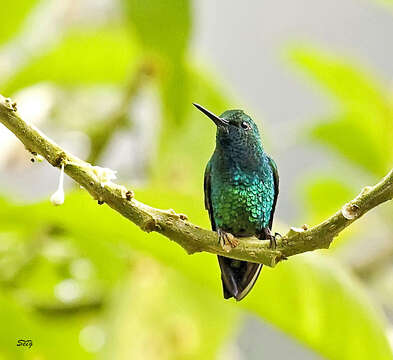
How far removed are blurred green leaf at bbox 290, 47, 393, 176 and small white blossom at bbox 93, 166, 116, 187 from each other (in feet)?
2.41

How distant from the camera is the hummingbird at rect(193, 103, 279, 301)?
0.29 m

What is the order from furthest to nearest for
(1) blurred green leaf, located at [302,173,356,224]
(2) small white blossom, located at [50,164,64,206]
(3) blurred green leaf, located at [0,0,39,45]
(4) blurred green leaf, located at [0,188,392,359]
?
(1) blurred green leaf, located at [302,173,356,224] < (3) blurred green leaf, located at [0,0,39,45] < (4) blurred green leaf, located at [0,188,392,359] < (2) small white blossom, located at [50,164,64,206]

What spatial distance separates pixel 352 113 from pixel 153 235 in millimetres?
628

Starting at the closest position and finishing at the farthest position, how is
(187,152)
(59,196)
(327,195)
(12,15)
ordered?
(59,196) → (187,152) → (12,15) → (327,195)

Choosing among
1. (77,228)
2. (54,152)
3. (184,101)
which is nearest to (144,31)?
(184,101)

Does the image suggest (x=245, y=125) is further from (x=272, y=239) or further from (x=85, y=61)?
(x=85, y=61)

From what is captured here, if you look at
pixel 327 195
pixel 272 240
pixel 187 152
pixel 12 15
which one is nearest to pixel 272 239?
pixel 272 240

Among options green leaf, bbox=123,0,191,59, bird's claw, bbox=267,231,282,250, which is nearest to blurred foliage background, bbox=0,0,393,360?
green leaf, bbox=123,0,191,59

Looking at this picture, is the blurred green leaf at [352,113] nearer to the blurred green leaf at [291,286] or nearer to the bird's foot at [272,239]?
the blurred green leaf at [291,286]

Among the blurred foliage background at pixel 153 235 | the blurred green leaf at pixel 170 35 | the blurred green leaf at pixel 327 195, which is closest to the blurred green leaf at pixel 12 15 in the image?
the blurred foliage background at pixel 153 235

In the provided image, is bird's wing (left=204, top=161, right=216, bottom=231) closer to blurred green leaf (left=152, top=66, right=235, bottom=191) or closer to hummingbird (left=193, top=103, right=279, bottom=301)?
hummingbird (left=193, top=103, right=279, bottom=301)

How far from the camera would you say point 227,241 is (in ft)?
0.83

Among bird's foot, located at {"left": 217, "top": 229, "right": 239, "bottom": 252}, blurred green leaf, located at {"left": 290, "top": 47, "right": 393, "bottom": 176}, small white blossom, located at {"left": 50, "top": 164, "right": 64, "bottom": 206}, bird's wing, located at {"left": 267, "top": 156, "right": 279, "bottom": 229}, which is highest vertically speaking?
small white blossom, located at {"left": 50, "top": 164, "right": 64, "bottom": 206}

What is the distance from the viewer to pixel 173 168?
0.63m
